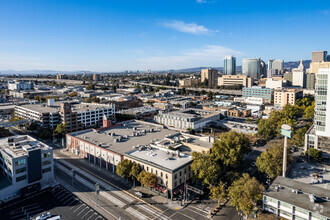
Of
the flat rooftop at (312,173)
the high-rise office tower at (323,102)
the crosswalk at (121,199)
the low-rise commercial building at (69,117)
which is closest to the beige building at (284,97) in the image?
the high-rise office tower at (323,102)

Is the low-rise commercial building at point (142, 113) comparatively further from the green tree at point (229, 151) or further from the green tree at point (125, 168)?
the green tree at point (229, 151)

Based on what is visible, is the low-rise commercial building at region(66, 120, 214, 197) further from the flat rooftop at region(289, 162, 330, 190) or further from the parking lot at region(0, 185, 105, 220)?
the flat rooftop at region(289, 162, 330, 190)

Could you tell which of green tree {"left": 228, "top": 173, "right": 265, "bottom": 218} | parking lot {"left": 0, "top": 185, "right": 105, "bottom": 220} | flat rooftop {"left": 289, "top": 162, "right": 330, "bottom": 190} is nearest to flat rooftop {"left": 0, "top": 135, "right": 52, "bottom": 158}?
parking lot {"left": 0, "top": 185, "right": 105, "bottom": 220}

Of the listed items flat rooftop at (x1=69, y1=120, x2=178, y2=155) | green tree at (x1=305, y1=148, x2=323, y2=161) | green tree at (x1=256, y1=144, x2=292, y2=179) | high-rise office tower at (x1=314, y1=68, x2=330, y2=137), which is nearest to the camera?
green tree at (x1=256, y1=144, x2=292, y2=179)

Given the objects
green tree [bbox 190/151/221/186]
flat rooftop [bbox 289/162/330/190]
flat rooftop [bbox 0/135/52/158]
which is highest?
flat rooftop [bbox 0/135/52/158]

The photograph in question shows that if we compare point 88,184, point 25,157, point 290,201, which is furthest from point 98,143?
point 290,201

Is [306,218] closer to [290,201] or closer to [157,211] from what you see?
[290,201]

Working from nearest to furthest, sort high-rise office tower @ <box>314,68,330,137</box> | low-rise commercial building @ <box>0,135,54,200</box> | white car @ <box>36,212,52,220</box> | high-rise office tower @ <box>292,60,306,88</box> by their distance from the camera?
white car @ <box>36,212,52,220</box> → low-rise commercial building @ <box>0,135,54,200</box> → high-rise office tower @ <box>314,68,330,137</box> → high-rise office tower @ <box>292,60,306,88</box>
